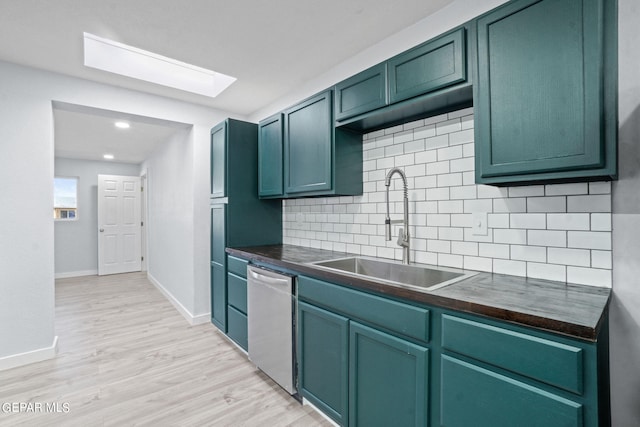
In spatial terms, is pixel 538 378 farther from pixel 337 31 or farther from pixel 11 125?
pixel 11 125

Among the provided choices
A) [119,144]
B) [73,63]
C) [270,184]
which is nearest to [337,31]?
[270,184]

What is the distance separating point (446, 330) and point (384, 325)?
0.32m

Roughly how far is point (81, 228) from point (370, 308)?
7046 mm

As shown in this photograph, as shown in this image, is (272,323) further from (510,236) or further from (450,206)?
(510,236)

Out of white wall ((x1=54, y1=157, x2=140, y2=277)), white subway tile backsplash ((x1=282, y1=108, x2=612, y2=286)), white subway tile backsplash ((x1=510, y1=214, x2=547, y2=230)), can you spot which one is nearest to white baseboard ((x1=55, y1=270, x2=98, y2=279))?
white wall ((x1=54, y1=157, x2=140, y2=277))

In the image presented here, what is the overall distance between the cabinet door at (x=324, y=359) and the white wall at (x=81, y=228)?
21.0 ft

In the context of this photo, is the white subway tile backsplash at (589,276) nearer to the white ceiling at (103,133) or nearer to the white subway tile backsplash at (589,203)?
the white subway tile backsplash at (589,203)

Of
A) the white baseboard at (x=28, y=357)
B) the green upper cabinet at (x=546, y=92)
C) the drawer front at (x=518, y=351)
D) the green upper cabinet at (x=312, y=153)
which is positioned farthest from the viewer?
the white baseboard at (x=28, y=357)

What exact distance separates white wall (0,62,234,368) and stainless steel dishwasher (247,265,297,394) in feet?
6.23

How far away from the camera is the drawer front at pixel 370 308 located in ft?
4.23

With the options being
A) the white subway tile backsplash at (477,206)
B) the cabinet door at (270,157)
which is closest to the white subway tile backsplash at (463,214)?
the white subway tile backsplash at (477,206)

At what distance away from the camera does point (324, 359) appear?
5.90ft

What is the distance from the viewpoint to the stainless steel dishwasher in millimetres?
2059

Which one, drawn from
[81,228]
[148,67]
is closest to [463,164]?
[148,67]
